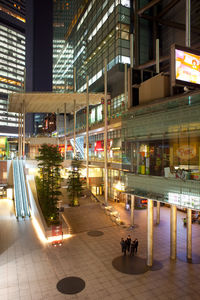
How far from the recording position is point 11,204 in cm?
3066

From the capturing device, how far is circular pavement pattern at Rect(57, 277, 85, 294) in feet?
34.0

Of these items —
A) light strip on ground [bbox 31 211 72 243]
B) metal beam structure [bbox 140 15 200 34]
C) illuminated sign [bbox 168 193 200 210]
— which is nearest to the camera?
illuminated sign [bbox 168 193 200 210]

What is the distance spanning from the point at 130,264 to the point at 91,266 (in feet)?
7.61

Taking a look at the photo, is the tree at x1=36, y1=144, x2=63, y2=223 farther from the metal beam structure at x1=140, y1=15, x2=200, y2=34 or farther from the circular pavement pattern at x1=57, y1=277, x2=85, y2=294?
the metal beam structure at x1=140, y1=15, x2=200, y2=34

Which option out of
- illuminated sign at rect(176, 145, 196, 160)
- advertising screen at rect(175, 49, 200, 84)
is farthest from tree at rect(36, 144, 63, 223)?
advertising screen at rect(175, 49, 200, 84)

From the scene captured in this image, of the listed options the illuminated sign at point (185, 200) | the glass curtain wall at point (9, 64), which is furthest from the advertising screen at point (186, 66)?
the glass curtain wall at point (9, 64)

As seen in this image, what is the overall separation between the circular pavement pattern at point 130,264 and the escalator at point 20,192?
14.1 metres

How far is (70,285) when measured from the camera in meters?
10.8

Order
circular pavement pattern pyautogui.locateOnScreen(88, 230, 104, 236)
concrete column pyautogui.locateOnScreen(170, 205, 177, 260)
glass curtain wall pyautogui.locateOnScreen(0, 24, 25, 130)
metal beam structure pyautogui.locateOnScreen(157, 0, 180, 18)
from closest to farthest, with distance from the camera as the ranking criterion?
concrete column pyautogui.locateOnScreen(170, 205, 177, 260) → circular pavement pattern pyautogui.locateOnScreen(88, 230, 104, 236) → metal beam structure pyautogui.locateOnScreen(157, 0, 180, 18) → glass curtain wall pyautogui.locateOnScreen(0, 24, 25, 130)

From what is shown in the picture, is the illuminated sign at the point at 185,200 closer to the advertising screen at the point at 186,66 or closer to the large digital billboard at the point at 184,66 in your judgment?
the large digital billboard at the point at 184,66

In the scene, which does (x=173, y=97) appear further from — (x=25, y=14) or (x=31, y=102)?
(x=25, y=14)

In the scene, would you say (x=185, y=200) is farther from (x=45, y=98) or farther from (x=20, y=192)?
(x=45, y=98)

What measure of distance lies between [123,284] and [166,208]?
1805cm

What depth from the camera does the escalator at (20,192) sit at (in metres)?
24.6
